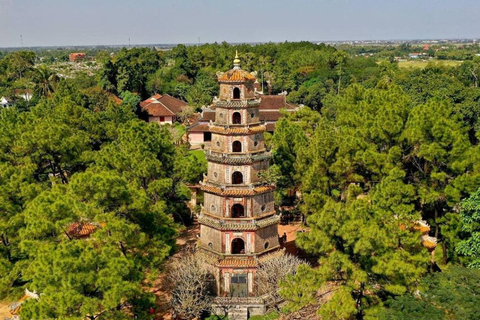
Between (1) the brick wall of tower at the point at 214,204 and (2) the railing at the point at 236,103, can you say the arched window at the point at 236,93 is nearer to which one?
(2) the railing at the point at 236,103

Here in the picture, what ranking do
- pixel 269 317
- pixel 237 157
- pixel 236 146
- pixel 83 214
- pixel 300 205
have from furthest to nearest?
→ pixel 300 205, pixel 236 146, pixel 269 317, pixel 237 157, pixel 83 214

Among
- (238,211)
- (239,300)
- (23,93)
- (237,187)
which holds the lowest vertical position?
(239,300)

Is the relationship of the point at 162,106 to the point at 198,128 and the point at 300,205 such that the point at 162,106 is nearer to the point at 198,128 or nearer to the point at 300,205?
the point at 198,128

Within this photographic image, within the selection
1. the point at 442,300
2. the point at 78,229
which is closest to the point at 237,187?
the point at 78,229

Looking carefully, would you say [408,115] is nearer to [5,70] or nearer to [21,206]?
[21,206]

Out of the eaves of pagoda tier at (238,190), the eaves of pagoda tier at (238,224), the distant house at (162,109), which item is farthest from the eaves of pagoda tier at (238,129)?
the distant house at (162,109)

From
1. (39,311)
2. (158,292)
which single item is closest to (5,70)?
(158,292)
